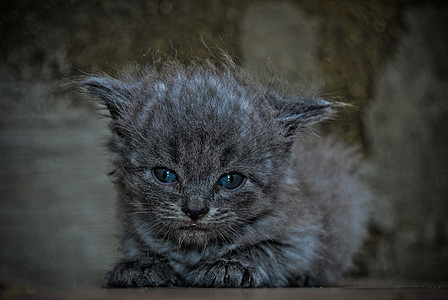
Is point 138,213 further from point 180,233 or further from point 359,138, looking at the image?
point 359,138

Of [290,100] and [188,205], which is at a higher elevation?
[290,100]

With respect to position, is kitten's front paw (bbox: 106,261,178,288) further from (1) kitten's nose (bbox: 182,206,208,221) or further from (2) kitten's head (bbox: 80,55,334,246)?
(1) kitten's nose (bbox: 182,206,208,221)

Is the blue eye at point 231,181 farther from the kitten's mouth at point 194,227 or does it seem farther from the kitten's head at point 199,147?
the kitten's mouth at point 194,227

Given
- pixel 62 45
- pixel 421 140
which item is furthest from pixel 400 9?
pixel 62 45

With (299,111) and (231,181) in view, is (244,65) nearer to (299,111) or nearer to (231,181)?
(299,111)

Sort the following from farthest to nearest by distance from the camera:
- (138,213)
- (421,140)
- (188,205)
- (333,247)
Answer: (421,140) < (333,247) < (138,213) < (188,205)

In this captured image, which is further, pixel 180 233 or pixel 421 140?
pixel 421 140

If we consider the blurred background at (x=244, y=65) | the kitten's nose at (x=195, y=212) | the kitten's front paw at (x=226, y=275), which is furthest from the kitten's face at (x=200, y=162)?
the blurred background at (x=244, y=65)
